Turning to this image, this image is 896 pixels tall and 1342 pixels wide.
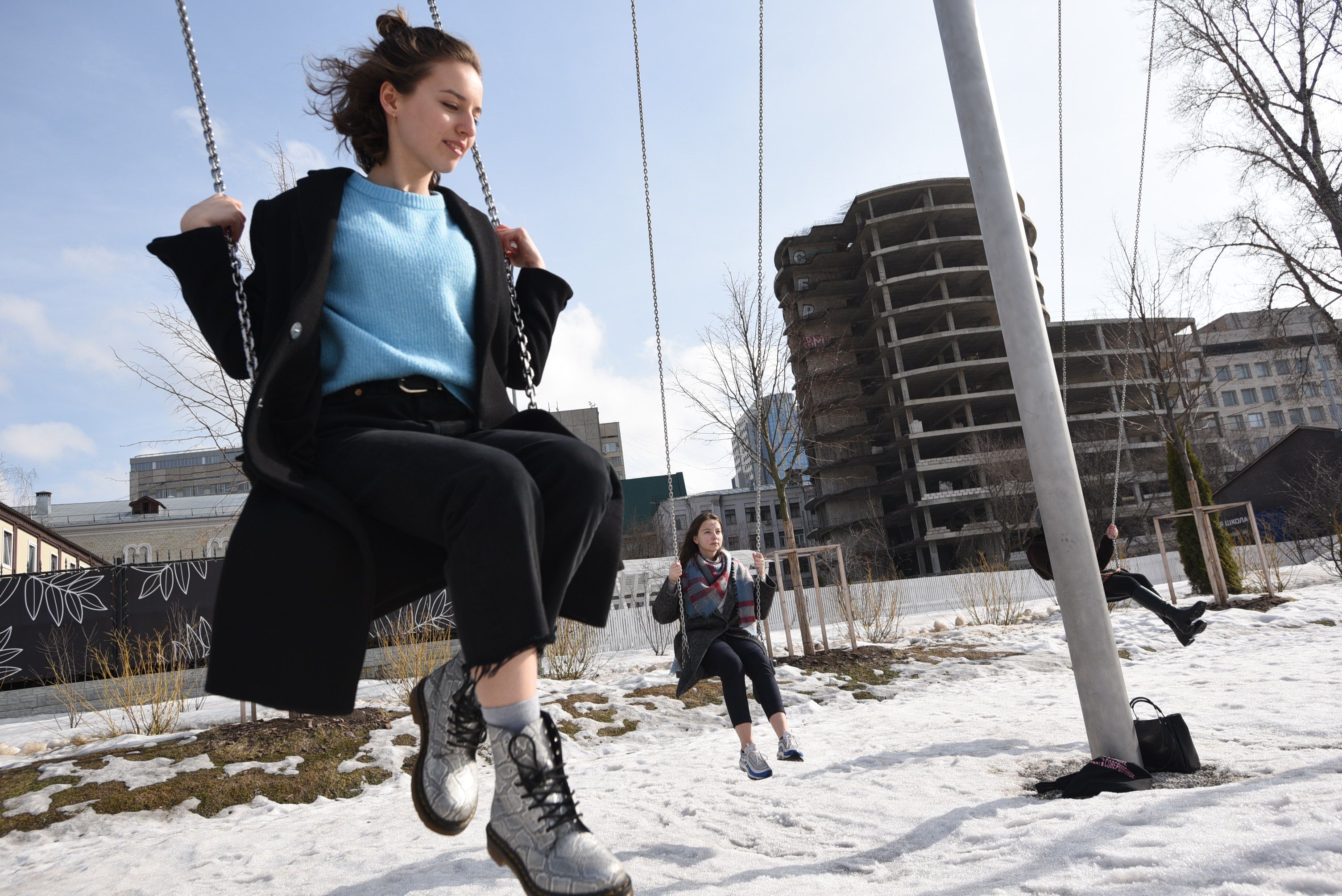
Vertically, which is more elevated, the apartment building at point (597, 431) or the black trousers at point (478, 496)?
the apartment building at point (597, 431)

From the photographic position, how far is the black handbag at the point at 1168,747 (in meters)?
4.09

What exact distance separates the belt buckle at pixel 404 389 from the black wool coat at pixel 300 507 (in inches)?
5.3

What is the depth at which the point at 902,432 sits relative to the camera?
166 feet

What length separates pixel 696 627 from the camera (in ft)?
19.0

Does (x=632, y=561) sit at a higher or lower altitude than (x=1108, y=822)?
higher

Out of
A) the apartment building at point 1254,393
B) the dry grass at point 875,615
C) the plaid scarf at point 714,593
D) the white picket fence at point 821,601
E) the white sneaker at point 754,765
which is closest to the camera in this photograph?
the white sneaker at point 754,765

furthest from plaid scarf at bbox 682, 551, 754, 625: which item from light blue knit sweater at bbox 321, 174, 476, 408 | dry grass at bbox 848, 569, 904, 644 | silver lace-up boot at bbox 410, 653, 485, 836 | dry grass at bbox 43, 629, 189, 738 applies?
dry grass at bbox 848, 569, 904, 644

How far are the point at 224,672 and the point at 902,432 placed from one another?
51606mm

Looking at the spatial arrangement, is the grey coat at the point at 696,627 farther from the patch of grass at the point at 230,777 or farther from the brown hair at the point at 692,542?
the patch of grass at the point at 230,777

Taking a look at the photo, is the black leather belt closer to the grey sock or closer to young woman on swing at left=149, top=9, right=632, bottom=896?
young woman on swing at left=149, top=9, right=632, bottom=896

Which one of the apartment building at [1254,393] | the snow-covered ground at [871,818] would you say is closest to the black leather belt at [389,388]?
the snow-covered ground at [871,818]

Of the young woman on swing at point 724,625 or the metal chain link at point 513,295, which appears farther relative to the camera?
the young woman on swing at point 724,625

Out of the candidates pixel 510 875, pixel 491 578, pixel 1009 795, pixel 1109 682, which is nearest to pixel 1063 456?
pixel 1109 682

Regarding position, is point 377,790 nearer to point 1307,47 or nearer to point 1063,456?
point 1063,456
